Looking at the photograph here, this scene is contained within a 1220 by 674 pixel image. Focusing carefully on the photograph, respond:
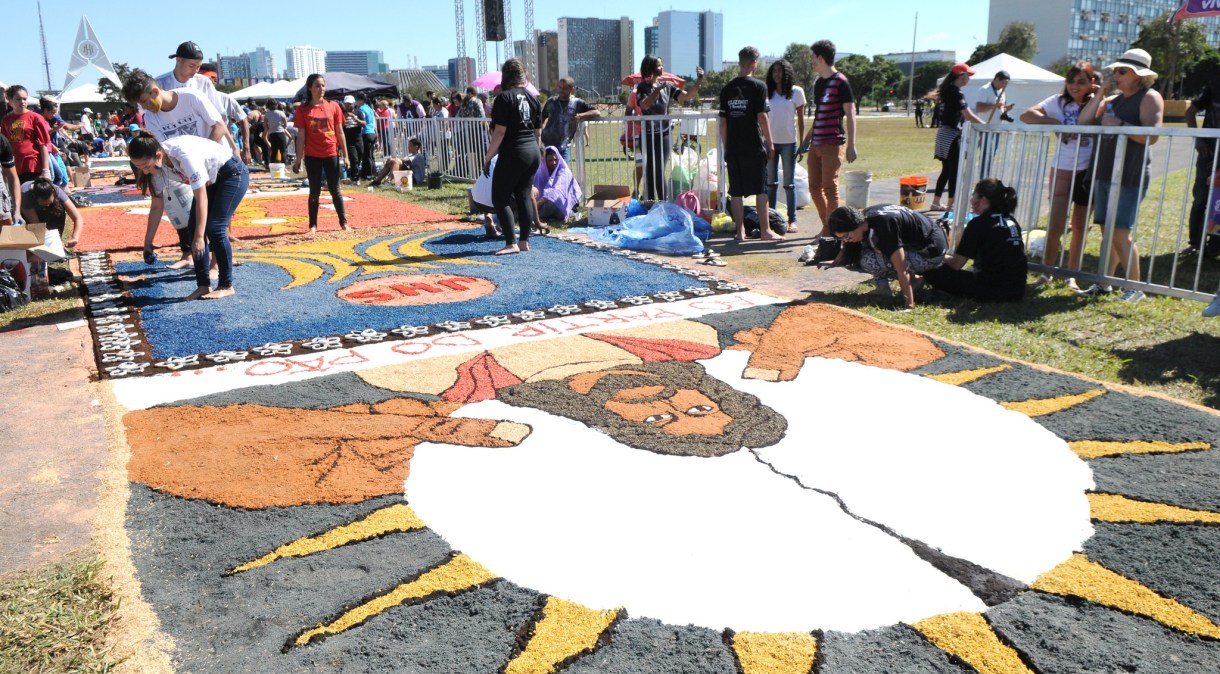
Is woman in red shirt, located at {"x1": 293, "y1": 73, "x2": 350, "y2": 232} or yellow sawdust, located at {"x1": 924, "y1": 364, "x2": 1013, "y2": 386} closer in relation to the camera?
yellow sawdust, located at {"x1": 924, "y1": 364, "x2": 1013, "y2": 386}

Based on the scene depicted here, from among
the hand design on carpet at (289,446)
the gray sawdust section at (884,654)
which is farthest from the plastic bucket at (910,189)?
the gray sawdust section at (884,654)

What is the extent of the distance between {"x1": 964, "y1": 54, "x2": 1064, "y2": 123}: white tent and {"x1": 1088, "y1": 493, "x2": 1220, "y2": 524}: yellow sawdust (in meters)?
21.1

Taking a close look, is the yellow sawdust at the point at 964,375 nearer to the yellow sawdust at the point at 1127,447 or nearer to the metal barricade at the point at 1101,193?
the yellow sawdust at the point at 1127,447

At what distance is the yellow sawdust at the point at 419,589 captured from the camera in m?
2.36

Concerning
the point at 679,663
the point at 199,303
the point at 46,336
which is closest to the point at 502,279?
the point at 199,303

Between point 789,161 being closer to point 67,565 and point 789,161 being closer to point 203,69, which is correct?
point 203,69

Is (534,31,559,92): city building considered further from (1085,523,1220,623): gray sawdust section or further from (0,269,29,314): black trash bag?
(1085,523,1220,623): gray sawdust section

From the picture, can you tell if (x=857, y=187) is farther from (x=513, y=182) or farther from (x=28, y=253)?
(x=28, y=253)

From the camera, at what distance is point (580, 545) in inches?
109

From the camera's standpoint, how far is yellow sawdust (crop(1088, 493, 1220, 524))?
9.43 ft

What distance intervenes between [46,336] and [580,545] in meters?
4.59

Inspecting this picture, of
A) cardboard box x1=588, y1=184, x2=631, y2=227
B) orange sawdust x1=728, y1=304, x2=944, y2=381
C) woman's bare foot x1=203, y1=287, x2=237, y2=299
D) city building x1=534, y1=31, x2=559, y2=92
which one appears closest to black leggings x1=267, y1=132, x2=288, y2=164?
cardboard box x1=588, y1=184, x2=631, y2=227

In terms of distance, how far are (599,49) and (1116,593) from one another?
18214 cm

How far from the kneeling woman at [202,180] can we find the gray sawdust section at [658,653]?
15.9 ft
